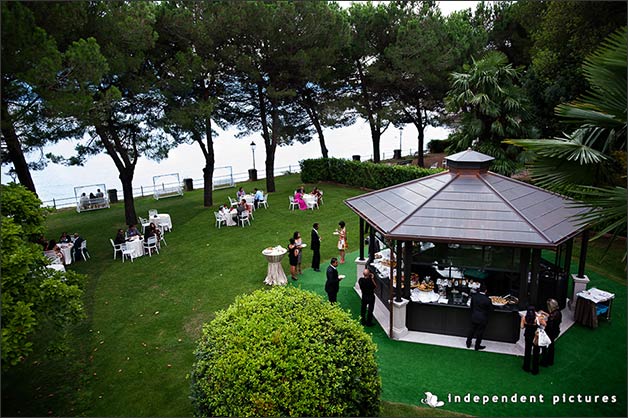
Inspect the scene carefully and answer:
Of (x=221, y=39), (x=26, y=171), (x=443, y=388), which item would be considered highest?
(x=221, y=39)

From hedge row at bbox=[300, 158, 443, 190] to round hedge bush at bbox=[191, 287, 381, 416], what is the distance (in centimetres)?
1513

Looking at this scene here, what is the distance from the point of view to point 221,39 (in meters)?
20.0

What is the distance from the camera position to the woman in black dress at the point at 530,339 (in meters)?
7.78

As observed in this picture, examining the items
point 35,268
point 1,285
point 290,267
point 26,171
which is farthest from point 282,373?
point 26,171

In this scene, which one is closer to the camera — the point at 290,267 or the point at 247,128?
the point at 290,267

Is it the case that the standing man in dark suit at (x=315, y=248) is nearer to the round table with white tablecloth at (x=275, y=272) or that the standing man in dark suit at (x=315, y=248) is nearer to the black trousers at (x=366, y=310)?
the round table with white tablecloth at (x=275, y=272)

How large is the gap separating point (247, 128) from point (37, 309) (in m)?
20.9

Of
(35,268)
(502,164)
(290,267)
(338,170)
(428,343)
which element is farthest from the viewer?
(338,170)

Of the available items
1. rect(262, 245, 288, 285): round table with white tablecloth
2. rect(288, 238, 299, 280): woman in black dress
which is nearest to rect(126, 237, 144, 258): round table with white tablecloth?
rect(262, 245, 288, 285): round table with white tablecloth

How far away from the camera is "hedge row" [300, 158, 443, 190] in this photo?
2122cm

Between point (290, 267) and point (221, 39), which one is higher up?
point (221, 39)

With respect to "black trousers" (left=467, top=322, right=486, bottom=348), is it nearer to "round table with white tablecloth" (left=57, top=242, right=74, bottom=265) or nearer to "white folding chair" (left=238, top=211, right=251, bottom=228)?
"white folding chair" (left=238, top=211, right=251, bottom=228)

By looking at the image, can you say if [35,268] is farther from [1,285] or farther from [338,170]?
[338,170]

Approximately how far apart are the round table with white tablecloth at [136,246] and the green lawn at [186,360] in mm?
728
